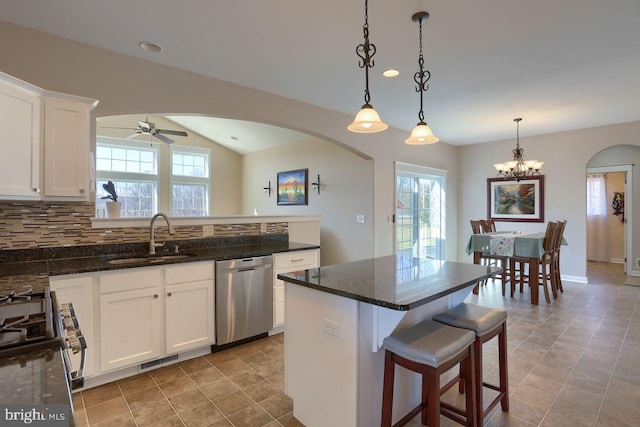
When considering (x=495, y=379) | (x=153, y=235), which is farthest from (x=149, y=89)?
(x=495, y=379)

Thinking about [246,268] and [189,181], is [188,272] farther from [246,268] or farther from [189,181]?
[189,181]

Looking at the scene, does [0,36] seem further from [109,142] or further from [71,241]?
[109,142]

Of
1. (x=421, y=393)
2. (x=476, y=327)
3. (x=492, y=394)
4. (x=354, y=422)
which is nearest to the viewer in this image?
(x=354, y=422)

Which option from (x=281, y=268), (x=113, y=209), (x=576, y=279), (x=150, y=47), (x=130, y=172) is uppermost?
(x=150, y=47)

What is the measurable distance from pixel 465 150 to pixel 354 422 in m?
6.58

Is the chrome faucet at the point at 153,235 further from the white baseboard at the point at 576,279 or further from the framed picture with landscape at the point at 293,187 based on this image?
the white baseboard at the point at 576,279

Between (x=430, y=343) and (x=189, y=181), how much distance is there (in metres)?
7.28

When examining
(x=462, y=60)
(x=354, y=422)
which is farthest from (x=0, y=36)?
Result: (x=462, y=60)

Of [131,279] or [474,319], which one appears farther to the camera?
[131,279]

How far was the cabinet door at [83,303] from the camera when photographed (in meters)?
2.18

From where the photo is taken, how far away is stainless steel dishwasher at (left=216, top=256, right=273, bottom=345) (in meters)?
2.93

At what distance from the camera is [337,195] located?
18.5 feet

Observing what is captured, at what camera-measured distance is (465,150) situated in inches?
275

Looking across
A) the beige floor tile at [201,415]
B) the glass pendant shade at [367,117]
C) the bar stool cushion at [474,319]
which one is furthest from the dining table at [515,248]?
the beige floor tile at [201,415]
